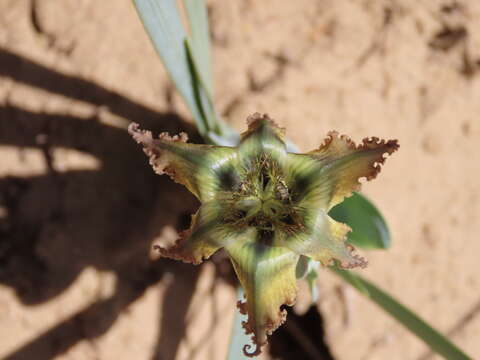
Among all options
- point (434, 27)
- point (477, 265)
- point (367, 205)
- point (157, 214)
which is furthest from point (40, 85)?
point (477, 265)

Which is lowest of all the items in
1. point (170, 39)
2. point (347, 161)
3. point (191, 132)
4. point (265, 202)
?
point (347, 161)

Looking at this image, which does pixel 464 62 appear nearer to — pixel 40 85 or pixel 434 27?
pixel 434 27

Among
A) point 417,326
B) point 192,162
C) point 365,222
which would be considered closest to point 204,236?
point 192,162

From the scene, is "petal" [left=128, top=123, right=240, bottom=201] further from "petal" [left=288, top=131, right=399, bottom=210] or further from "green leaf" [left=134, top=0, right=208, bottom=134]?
"green leaf" [left=134, top=0, right=208, bottom=134]

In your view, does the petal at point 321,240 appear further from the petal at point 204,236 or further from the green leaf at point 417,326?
the green leaf at point 417,326

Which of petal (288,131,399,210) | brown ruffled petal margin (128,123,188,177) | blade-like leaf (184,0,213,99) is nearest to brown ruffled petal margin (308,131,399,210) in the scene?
petal (288,131,399,210)

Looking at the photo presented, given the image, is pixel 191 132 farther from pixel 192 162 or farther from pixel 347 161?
pixel 347 161
